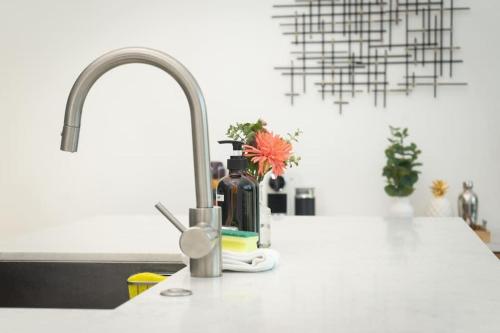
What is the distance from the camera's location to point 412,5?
4.93 metres

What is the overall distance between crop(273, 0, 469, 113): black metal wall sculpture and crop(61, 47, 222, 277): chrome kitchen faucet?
11.3ft

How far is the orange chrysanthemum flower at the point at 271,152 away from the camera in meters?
2.10

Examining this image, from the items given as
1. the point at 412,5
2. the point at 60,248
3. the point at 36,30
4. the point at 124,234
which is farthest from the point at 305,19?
the point at 60,248

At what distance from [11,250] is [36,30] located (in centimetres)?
335

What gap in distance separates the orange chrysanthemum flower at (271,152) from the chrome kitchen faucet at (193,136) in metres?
0.47

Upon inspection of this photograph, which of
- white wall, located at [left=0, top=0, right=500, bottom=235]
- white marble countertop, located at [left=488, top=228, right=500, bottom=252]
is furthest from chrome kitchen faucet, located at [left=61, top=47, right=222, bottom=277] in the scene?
white marble countertop, located at [left=488, top=228, right=500, bottom=252]

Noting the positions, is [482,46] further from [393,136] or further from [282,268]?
[282,268]

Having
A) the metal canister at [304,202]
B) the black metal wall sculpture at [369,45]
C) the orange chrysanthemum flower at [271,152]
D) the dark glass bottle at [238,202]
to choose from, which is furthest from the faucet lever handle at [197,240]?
the black metal wall sculpture at [369,45]

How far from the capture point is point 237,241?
1.80 metres

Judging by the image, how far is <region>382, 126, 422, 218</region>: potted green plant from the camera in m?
4.70

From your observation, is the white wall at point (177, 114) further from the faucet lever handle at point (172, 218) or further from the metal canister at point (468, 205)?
the faucet lever handle at point (172, 218)

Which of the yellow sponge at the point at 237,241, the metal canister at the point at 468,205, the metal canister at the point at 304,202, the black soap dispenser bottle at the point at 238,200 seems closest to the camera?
the yellow sponge at the point at 237,241

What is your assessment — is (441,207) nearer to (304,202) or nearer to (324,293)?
(304,202)

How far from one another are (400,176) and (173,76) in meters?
3.35
